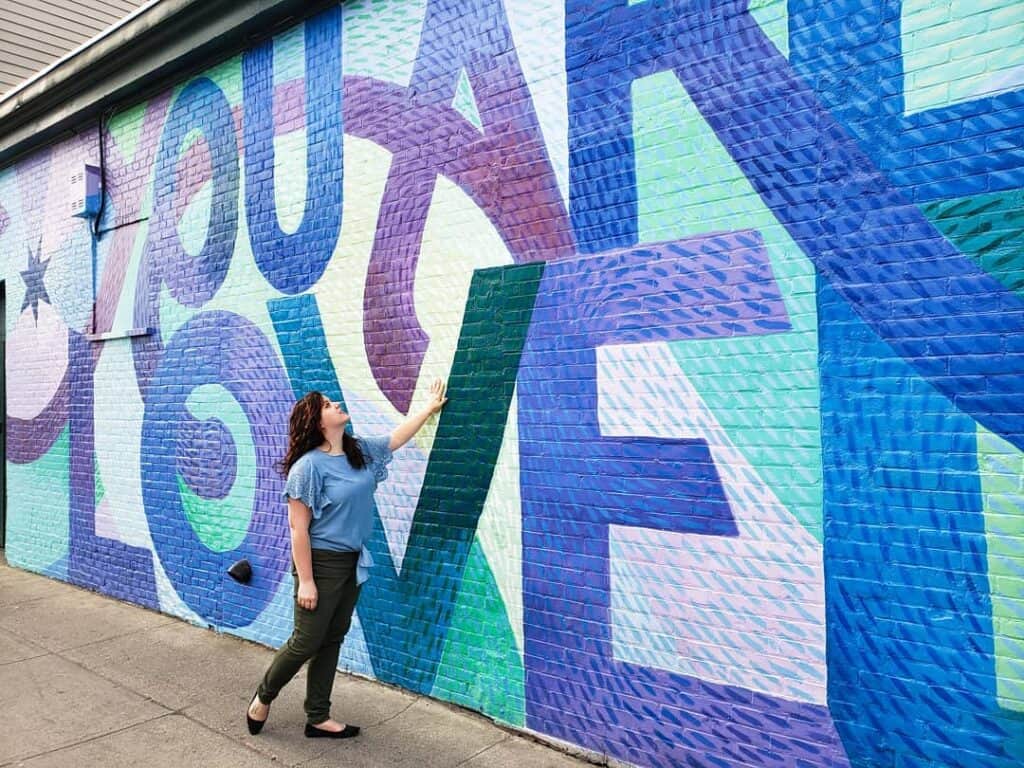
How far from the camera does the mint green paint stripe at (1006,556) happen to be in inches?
108

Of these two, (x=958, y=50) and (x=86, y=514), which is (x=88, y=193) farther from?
(x=958, y=50)

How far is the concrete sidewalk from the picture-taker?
3.84 meters

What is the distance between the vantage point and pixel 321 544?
152 inches

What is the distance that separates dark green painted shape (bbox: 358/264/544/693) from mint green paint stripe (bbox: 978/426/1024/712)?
2.19 metres

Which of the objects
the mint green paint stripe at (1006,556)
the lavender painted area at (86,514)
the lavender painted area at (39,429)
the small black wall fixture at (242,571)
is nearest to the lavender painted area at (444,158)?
the small black wall fixture at (242,571)

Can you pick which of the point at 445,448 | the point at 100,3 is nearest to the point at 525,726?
the point at 445,448

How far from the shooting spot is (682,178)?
3.59 m

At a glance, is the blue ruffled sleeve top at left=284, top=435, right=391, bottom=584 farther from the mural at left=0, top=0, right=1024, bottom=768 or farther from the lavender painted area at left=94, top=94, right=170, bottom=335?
the lavender painted area at left=94, top=94, right=170, bottom=335

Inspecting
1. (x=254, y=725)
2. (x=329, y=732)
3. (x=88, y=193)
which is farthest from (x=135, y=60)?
(x=329, y=732)

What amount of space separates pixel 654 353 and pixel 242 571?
3.54 m

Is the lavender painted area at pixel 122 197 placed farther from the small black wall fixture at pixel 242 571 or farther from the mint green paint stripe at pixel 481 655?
the mint green paint stripe at pixel 481 655

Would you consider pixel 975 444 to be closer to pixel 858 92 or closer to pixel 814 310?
pixel 814 310

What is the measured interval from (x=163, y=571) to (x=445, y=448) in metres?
3.38

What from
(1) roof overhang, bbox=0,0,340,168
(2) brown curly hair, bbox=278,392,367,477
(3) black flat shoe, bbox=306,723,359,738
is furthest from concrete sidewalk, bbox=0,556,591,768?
(1) roof overhang, bbox=0,0,340,168
